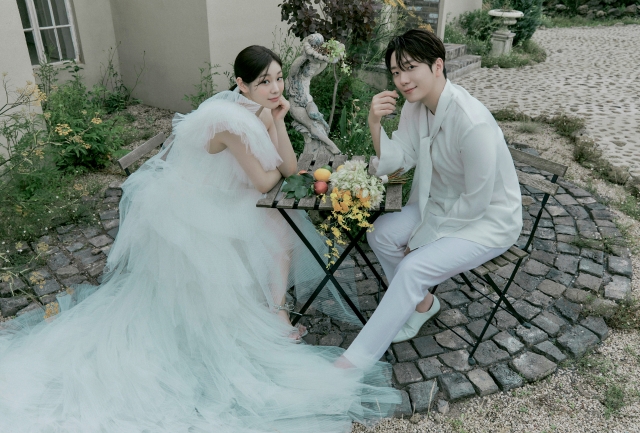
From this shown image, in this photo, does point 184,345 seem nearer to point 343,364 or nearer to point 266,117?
point 343,364

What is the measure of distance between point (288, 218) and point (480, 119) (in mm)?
1154

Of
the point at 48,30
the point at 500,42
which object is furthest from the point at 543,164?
the point at 500,42

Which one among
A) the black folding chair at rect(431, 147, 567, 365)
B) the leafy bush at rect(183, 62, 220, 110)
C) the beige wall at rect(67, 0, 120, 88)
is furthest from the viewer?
the beige wall at rect(67, 0, 120, 88)

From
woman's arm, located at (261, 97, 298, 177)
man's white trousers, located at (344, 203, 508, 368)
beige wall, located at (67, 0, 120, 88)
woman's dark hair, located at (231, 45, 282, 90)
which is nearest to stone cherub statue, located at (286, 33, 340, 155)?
woman's arm, located at (261, 97, 298, 177)

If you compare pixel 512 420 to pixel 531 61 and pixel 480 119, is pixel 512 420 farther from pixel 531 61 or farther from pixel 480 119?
pixel 531 61

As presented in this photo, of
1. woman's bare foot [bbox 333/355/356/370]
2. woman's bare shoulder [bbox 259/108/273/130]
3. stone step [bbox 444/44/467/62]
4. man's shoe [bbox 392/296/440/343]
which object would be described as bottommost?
man's shoe [bbox 392/296/440/343]

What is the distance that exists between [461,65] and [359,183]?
7.78m

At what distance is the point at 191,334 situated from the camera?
284cm

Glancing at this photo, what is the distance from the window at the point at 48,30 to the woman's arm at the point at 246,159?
459cm

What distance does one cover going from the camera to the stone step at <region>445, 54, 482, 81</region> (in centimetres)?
934

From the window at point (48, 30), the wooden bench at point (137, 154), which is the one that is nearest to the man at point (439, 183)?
the wooden bench at point (137, 154)

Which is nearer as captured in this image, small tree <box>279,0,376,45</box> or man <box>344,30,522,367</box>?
man <box>344,30,522,367</box>

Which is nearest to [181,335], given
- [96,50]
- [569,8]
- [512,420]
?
[512,420]

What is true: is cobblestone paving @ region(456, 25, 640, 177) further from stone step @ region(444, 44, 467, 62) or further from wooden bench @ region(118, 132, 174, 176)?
wooden bench @ region(118, 132, 174, 176)
